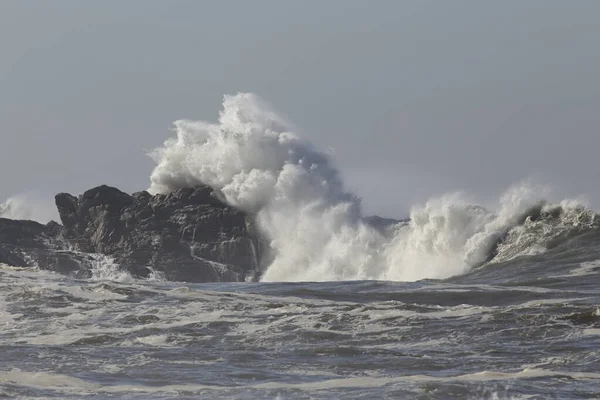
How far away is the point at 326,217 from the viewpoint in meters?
48.9

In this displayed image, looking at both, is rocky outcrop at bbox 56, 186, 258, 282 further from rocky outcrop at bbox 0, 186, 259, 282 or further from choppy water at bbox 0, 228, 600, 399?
choppy water at bbox 0, 228, 600, 399

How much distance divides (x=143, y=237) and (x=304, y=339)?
33819 millimetres

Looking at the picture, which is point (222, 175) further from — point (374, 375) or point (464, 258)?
point (374, 375)

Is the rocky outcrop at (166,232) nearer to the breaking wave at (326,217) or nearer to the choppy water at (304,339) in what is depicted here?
the breaking wave at (326,217)

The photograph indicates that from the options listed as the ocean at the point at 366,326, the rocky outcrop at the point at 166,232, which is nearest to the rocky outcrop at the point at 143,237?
the rocky outcrop at the point at 166,232

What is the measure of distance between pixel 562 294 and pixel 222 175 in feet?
107

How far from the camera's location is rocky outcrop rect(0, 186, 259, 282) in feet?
163

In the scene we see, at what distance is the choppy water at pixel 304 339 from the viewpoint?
15078 mm

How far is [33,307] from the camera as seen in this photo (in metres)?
23.7

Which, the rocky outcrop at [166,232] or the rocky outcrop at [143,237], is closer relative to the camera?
the rocky outcrop at [166,232]

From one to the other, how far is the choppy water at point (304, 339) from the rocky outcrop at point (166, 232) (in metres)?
21.7

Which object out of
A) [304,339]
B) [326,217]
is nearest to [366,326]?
[304,339]

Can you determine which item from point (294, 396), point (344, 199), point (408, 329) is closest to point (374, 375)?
point (294, 396)

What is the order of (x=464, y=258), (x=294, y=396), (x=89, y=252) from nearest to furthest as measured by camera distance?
(x=294, y=396)
(x=464, y=258)
(x=89, y=252)
